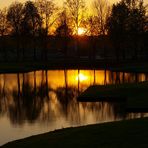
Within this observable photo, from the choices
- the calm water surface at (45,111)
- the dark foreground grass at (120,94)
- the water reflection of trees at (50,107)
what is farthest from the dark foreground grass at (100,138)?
the dark foreground grass at (120,94)

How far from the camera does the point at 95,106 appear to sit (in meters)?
36.9

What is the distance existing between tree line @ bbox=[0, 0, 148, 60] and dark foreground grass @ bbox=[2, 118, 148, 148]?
8538 cm

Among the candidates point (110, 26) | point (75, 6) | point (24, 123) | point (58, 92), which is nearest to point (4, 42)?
point (75, 6)

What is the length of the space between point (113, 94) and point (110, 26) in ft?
227

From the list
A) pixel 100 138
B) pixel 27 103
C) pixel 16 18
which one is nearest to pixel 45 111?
pixel 27 103

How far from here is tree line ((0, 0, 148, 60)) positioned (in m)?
109

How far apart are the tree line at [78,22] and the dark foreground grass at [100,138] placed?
280 feet

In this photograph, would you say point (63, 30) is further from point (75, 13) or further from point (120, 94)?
point (120, 94)

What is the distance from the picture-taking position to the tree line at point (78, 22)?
10921 cm

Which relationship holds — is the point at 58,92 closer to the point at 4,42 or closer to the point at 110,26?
the point at 110,26

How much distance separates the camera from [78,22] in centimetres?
12250

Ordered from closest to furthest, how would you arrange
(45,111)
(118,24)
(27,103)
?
(45,111), (27,103), (118,24)

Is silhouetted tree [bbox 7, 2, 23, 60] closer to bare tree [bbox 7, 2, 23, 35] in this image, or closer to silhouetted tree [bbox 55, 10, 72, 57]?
bare tree [bbox 7, 2, 23, 35]

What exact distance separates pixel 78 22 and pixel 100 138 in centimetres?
10340
